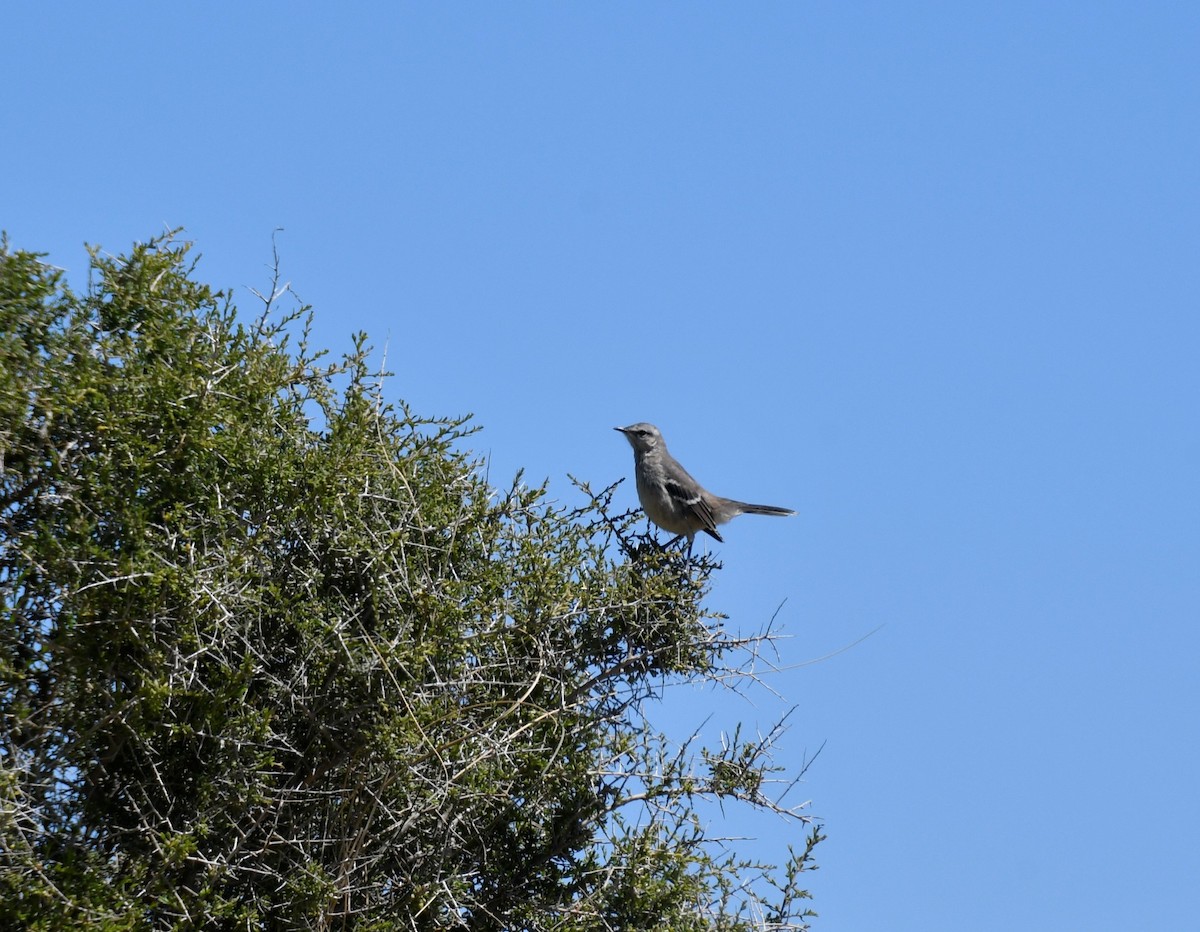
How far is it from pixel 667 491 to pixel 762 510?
1.21 m

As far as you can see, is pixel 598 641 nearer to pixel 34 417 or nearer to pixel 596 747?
pixel 596 747

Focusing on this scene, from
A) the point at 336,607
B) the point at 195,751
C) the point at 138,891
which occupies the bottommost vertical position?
the point at 138,891

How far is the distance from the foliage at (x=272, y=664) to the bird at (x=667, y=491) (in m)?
2.22

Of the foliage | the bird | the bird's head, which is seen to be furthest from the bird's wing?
the foliage

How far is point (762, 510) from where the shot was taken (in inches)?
328

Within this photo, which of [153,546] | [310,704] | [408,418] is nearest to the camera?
[153,546]

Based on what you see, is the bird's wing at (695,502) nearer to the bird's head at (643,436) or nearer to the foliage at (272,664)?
the bird's head at (643,436)

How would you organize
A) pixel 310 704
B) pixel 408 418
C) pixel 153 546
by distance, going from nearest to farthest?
pixel 153 546 < pixel 310 704 < pixel 408 418

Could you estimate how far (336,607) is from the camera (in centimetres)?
444

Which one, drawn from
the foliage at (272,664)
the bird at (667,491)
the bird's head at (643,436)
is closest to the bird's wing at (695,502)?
the bird at (667,491)

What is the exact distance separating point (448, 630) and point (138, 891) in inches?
48.0

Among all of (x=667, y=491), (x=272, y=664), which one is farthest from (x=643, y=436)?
(x=272, y=664)

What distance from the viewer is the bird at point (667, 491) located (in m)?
7.19

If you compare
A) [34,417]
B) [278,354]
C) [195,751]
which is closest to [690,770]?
[195,751]
